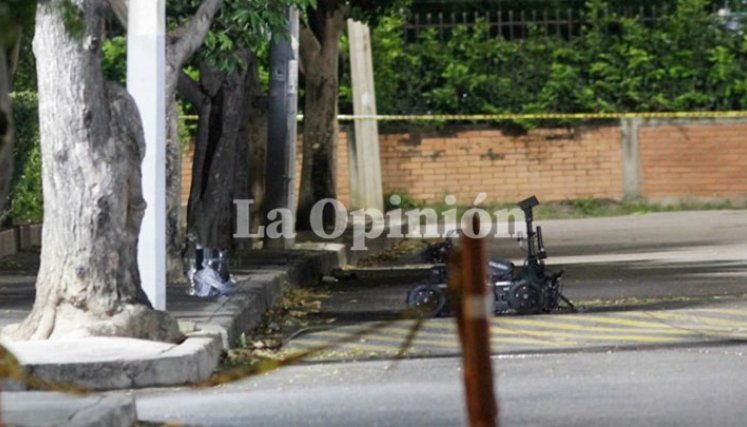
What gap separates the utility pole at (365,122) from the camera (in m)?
30.4

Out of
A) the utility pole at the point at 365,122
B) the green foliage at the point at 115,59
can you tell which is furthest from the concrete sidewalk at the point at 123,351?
the utility pole at the point at 365,122

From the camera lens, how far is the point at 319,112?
88.8ft

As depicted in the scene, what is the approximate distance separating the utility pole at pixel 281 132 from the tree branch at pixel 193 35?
23.2ft

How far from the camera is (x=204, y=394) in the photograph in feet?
36.4

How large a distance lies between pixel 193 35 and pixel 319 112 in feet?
39.9

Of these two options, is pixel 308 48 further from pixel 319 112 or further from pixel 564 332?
pixel 564 332

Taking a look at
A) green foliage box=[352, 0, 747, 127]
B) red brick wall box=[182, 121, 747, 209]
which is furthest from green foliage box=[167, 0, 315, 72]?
green foliage box=[352, 0, 747, 127]

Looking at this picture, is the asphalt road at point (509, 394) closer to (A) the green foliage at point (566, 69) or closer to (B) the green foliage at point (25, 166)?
(B) the green foliage at point (25, 166)

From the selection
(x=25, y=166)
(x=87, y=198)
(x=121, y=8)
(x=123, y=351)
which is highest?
(x=121, y=8)

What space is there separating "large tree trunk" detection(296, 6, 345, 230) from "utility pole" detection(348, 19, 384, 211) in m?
2.97

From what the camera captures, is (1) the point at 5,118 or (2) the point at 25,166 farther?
(2) the point at 25,166

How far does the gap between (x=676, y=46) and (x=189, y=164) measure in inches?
318

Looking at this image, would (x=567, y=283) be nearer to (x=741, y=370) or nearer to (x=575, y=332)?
(x=575, y=332)

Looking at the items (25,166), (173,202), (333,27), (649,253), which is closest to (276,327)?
(173,202)
